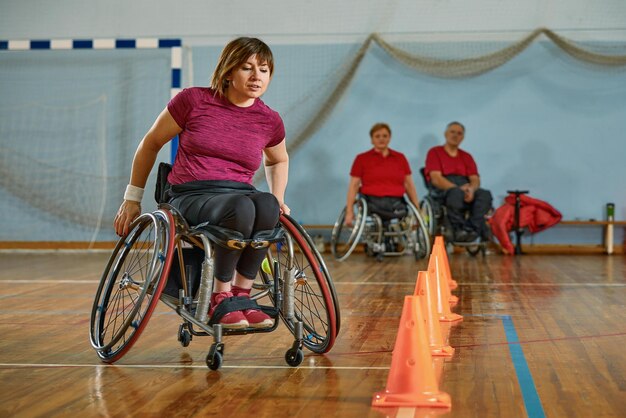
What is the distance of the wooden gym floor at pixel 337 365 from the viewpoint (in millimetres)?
2037

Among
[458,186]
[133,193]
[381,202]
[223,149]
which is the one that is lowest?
[381,202]

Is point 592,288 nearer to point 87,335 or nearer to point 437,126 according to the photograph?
point 87,335

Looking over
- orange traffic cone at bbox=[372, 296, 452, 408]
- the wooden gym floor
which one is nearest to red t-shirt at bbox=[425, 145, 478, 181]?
the wooden gym floor

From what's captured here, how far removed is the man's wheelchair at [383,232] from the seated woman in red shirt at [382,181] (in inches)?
2.2

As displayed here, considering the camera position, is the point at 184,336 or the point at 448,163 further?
the point at 448,163

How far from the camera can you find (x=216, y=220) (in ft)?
7.93

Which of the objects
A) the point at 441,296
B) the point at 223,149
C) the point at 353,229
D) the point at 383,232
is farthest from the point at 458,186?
the point at 223,149

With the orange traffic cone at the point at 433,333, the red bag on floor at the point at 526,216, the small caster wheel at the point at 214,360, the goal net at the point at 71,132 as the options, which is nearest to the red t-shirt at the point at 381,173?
the red bag on floor at the point at 526,216

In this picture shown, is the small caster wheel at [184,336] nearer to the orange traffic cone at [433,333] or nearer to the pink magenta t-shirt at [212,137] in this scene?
the pink magenta t-shirt at [212,137]

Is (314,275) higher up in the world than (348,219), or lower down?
higher up

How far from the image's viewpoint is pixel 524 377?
2.37 meters

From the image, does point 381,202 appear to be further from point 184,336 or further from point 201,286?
point 201,286

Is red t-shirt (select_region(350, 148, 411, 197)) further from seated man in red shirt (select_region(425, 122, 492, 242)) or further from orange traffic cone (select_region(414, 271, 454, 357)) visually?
orange traffic cone (select_region(414, 271, 454, 357))

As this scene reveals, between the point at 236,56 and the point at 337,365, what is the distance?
91 cm
